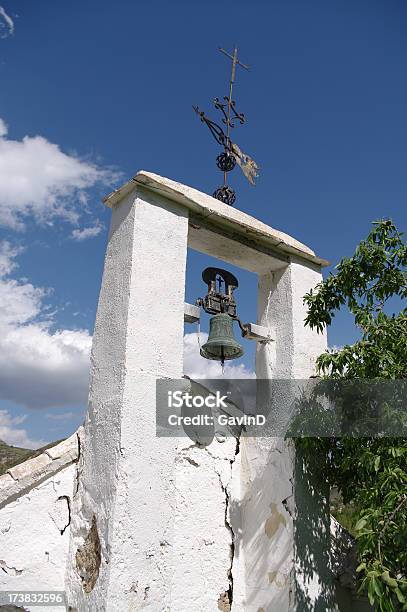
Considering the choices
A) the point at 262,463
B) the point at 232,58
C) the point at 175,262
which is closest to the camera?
the point at 175,262

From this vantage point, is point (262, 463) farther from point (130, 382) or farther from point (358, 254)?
point (358, 254)

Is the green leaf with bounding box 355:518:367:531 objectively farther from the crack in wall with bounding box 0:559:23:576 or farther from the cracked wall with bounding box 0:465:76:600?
the crack in wall with bounding box 0:559:23:576

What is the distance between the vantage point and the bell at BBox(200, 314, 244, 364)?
4453 mm

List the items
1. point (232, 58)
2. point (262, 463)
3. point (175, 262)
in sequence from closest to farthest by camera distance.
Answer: point (175, 262), point (262, 463), point (232, 58)

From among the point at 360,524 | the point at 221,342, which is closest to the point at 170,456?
the point at 221,342

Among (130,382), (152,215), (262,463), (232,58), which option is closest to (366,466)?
(262,463)

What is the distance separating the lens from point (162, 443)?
11.8 ft

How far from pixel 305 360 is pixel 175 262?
152 cm

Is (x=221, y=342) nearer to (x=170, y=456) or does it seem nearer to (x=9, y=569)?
(x=170, y=456)

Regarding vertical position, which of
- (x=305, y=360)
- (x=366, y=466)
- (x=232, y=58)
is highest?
(x=232, y=58)

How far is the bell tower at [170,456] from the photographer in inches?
131

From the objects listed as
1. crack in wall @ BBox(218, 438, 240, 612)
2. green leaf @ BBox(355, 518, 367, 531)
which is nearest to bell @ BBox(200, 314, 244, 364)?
crack in wall @ BBox(218, 438, 240, 612)

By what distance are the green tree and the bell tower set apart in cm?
42

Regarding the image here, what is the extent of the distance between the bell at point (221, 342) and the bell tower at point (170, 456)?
7cm
